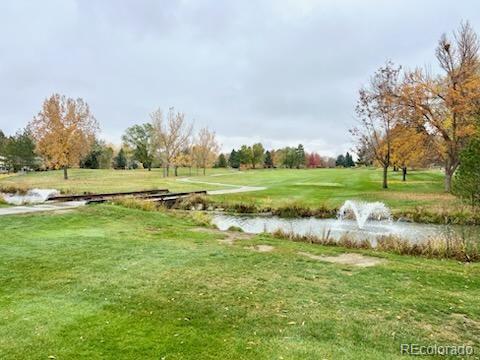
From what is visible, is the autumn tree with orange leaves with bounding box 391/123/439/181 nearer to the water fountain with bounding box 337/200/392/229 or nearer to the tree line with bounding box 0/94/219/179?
the water fountain with bounding box 337/200/392/229

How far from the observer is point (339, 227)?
1662 centimetres

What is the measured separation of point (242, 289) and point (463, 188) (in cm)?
980

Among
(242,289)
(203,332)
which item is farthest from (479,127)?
(203,332)

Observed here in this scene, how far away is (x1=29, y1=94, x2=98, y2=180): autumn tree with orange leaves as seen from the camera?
40844 mm

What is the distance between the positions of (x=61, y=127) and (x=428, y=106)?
37.5 meters

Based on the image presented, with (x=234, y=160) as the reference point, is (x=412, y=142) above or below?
above

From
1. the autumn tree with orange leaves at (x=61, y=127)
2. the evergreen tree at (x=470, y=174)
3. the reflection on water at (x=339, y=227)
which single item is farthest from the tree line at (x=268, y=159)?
the evergreen tree at (x=470, y=174)

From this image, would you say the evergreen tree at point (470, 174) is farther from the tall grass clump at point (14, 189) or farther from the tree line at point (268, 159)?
the tree line at point (268, 159)

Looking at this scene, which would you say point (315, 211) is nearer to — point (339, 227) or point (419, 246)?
point (339, 227)

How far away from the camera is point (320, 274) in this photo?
7480 millimetres

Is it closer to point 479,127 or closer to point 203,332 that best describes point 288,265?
point 203,332

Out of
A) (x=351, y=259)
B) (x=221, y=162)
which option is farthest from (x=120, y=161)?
(x=351, y=259)

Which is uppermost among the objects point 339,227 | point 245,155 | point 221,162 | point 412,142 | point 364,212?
point 245,155

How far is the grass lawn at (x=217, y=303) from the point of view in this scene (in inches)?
173
